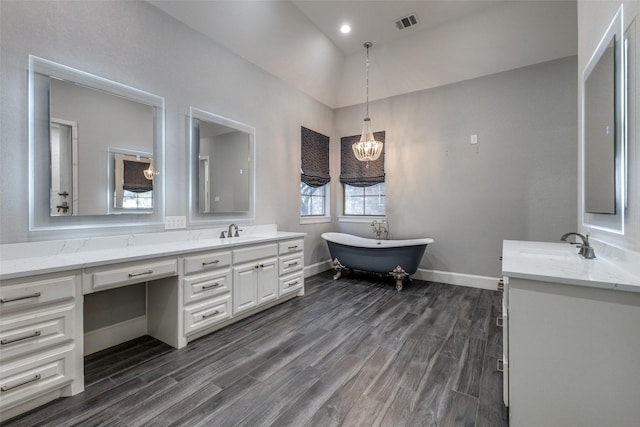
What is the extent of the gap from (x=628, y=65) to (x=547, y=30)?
2.46 m

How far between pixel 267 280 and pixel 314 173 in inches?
86.3

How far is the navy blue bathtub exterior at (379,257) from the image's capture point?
364cm

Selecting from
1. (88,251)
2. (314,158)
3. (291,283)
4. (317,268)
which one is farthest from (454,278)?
(88,251)

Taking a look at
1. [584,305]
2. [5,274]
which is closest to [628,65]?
[584,305]

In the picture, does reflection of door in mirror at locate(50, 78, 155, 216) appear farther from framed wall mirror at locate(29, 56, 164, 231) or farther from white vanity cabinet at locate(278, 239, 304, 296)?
white vanity cabinet at locate(278, 239, 304, 296)

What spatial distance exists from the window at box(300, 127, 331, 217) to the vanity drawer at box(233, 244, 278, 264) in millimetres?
1448

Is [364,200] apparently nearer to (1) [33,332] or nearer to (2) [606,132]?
(2) [606,132]

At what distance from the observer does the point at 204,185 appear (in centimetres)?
286

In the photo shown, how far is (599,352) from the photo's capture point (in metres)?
1.08

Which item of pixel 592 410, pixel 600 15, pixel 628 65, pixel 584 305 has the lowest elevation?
pixel 592 410

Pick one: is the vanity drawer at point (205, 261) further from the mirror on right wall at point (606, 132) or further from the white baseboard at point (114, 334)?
the mirror on right wall at point (606, 132)

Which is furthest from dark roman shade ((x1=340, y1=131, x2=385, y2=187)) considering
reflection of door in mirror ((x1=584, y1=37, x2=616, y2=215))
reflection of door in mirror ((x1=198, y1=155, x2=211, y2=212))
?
reflection of door in mirror ((x1=584, y1=37, x2=616, y2=215))

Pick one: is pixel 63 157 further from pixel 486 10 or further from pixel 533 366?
pixel 486 10

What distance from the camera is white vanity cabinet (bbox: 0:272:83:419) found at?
1.39 m
